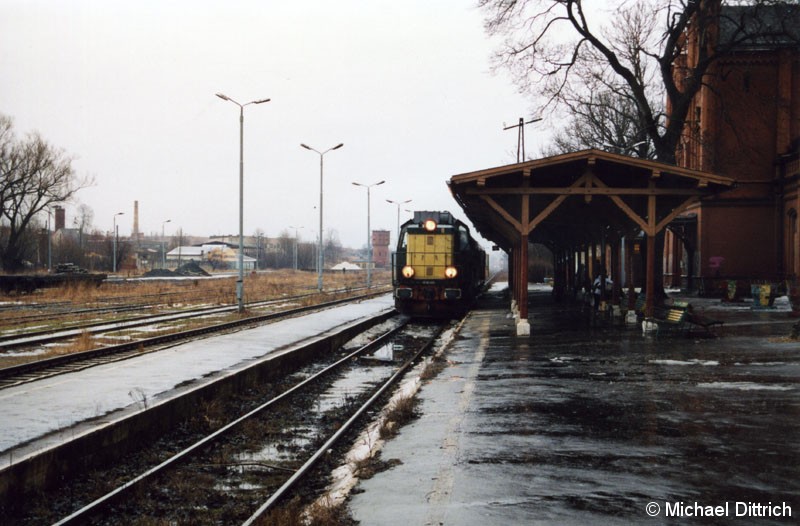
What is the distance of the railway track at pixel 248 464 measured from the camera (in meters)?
6.32

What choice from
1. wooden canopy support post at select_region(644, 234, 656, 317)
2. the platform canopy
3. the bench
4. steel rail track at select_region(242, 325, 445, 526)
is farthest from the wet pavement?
the platform canopy

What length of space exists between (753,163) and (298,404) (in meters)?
28.1

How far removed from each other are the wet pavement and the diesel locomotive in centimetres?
1150

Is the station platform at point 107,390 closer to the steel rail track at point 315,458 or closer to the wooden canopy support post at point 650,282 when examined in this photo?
the steel rail track at point 315,458

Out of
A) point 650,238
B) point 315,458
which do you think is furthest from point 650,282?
point 315,458

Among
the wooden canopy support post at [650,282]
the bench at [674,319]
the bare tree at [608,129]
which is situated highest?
the bare tree at [608,129]

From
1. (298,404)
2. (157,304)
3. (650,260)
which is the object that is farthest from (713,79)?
(298,404)

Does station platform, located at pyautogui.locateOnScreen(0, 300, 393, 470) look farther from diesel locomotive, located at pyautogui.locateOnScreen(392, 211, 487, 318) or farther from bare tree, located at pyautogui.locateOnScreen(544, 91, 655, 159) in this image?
bare tree, located at pyautogui.locateOnScreen(544, 91, 655, 159)

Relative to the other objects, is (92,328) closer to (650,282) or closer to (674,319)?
(650,282)

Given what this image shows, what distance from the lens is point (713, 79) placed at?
114ft

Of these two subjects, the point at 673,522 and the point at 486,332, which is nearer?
the point at 673,522

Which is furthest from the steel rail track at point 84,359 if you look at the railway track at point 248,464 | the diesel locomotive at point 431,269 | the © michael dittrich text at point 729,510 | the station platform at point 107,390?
the © michael dittrich text at point 729,510

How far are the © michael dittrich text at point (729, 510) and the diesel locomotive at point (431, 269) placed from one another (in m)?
20.0

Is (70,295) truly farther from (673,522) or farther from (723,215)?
(673,522)
